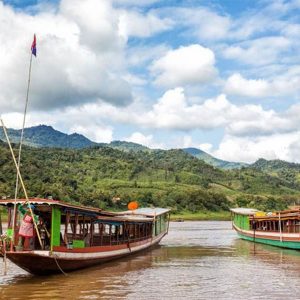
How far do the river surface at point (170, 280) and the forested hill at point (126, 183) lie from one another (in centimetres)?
5430

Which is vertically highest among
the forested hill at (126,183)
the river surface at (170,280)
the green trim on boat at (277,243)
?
the forested hill at (126,183)

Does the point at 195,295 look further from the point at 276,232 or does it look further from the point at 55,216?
the point at 276,232

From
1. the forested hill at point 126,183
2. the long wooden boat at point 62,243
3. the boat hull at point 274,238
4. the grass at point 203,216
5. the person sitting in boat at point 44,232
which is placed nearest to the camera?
the long wooden boat at point 62,243

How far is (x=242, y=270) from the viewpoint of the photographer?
77.2ft

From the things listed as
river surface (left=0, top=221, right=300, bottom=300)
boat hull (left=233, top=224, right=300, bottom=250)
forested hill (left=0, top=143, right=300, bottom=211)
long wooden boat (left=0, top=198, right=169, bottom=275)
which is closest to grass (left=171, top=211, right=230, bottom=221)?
forested hill (left=0, top=143, right=300, bottom=211)

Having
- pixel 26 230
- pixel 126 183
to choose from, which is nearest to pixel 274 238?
pixel 26 230

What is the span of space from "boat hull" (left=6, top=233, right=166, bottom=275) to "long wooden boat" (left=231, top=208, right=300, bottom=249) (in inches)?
586

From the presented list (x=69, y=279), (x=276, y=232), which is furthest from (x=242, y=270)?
(x=276, y=232)

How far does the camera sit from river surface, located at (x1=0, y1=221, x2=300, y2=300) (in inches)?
679

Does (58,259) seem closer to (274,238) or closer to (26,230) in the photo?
(26,230)

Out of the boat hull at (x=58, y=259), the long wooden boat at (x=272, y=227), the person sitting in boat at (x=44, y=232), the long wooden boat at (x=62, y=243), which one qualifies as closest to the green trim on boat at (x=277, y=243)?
the long wooden boat at (x=272, y=227)

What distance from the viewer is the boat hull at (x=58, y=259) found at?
63.4ft

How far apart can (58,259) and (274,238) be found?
22106 mm

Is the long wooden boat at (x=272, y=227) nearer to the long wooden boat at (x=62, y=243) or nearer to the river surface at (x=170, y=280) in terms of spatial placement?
the river surface at (x=170, y=280)
